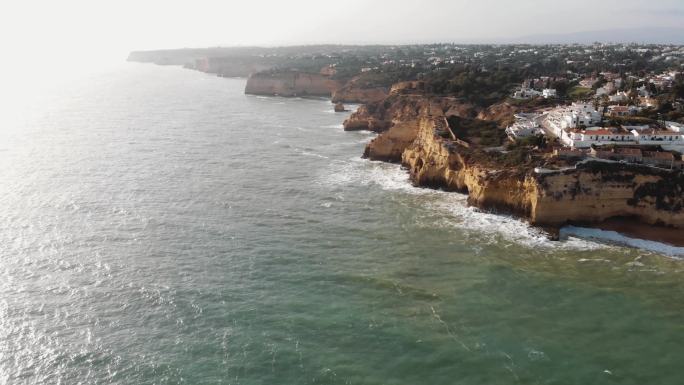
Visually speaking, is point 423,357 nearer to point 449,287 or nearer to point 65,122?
point 449,287

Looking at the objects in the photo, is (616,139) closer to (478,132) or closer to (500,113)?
(478,132)

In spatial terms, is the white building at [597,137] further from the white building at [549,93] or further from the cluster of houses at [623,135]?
the white building at [549,93]

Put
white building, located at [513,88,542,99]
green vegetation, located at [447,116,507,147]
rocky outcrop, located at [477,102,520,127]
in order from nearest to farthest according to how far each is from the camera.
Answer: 1. green vegetation, located at [447,116,507,147]
2. rocky outcrop, located at [477,102,520,127]
3. white building, located at [513,88,542,99]

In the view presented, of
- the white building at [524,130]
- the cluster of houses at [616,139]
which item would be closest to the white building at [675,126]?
the cluster of houses at [616,139]

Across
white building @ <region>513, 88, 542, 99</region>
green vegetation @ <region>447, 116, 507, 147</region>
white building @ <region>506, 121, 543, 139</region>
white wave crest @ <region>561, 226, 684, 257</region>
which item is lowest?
white wave crest @ <region>561, 226, 684, 257</region>

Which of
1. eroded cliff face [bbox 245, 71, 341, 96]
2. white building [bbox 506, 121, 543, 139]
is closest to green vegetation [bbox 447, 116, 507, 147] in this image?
white building [bbox 506, 121, 543, 139]

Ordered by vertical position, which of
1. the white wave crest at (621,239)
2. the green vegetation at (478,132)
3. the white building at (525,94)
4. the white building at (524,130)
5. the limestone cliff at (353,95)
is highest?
the white building at (525,94)

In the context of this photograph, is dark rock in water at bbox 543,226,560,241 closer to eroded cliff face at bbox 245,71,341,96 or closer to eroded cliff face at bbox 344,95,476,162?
eroded cliff face at bbox 344,95,476,162

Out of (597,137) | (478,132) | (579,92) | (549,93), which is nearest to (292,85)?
(579,92)
